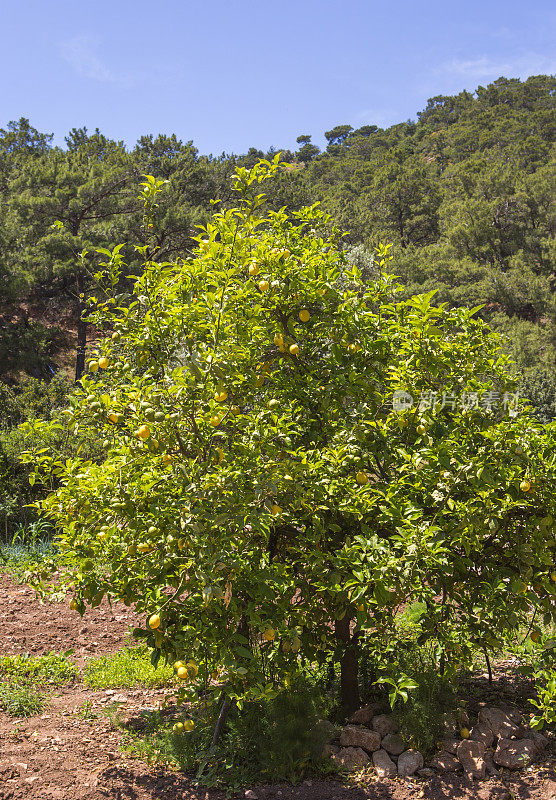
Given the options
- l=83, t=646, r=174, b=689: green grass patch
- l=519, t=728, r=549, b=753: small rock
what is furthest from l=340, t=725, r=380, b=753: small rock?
l=83, t=646, r=174, b=689: green grass patch

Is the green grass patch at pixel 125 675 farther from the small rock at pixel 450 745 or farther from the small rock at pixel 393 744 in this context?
the small rock at pixel 450 745

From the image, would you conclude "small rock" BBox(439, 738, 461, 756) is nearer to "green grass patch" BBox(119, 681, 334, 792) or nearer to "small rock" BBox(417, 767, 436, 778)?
"small rock" BBox(417, 767, 436, 778)

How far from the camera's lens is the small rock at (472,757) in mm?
2816

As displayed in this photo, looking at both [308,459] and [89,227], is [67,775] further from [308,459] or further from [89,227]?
[89,227]

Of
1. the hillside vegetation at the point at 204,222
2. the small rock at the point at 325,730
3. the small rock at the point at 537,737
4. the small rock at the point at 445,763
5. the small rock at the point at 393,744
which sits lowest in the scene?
the small rock at the point at 445,763

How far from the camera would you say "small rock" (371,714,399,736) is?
309cm

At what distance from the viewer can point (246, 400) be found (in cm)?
299

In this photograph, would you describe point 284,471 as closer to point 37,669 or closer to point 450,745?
point 450,745

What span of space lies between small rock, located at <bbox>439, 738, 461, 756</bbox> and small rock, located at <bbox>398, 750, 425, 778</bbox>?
142mm

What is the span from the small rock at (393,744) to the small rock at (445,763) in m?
0.15

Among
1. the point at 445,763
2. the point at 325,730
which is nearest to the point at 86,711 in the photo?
the point at 325,730

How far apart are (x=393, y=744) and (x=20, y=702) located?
2.02 meters

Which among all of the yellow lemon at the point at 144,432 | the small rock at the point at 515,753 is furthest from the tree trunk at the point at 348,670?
the yellow lemon at the point at 144,432

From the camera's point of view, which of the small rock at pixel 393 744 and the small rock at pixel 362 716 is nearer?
the small rock at pixel 393 744
